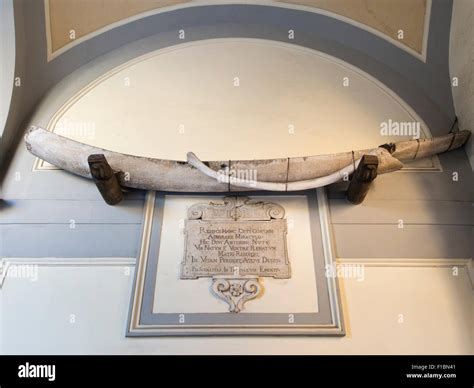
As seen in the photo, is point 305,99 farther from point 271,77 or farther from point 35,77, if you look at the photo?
point 35,77

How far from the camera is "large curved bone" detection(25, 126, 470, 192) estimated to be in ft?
10.0

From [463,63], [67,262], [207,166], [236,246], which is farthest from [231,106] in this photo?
[463,63]

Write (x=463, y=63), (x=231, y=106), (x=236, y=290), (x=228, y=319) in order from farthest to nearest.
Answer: (x=231, y=106) < (x=463, y=63) < (x=236, y=290) < (x=228, y=319)

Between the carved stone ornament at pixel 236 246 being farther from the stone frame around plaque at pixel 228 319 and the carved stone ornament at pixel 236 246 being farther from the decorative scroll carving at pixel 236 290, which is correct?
the stone frame around plaque at pixel 228 319

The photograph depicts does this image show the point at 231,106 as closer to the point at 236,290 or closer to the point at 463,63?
the point at 236,290

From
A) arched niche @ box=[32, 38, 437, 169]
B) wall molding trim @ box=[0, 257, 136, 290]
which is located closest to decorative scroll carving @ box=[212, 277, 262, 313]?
wall molding trim @ box=[0, 257, 136, 290]

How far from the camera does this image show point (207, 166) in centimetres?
305

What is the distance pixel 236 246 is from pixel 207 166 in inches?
23.2

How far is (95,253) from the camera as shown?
3.01m

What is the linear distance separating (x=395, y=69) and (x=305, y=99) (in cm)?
96

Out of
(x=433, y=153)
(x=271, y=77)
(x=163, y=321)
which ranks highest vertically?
(x=271, y=77)

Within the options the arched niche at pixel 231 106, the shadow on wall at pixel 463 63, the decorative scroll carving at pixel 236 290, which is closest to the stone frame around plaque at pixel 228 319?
the decorative scroll carving at pixel 236 290

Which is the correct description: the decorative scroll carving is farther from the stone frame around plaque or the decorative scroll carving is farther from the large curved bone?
the large curved bone

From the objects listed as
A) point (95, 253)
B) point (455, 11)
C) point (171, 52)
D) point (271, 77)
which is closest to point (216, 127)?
point (271, 77)
